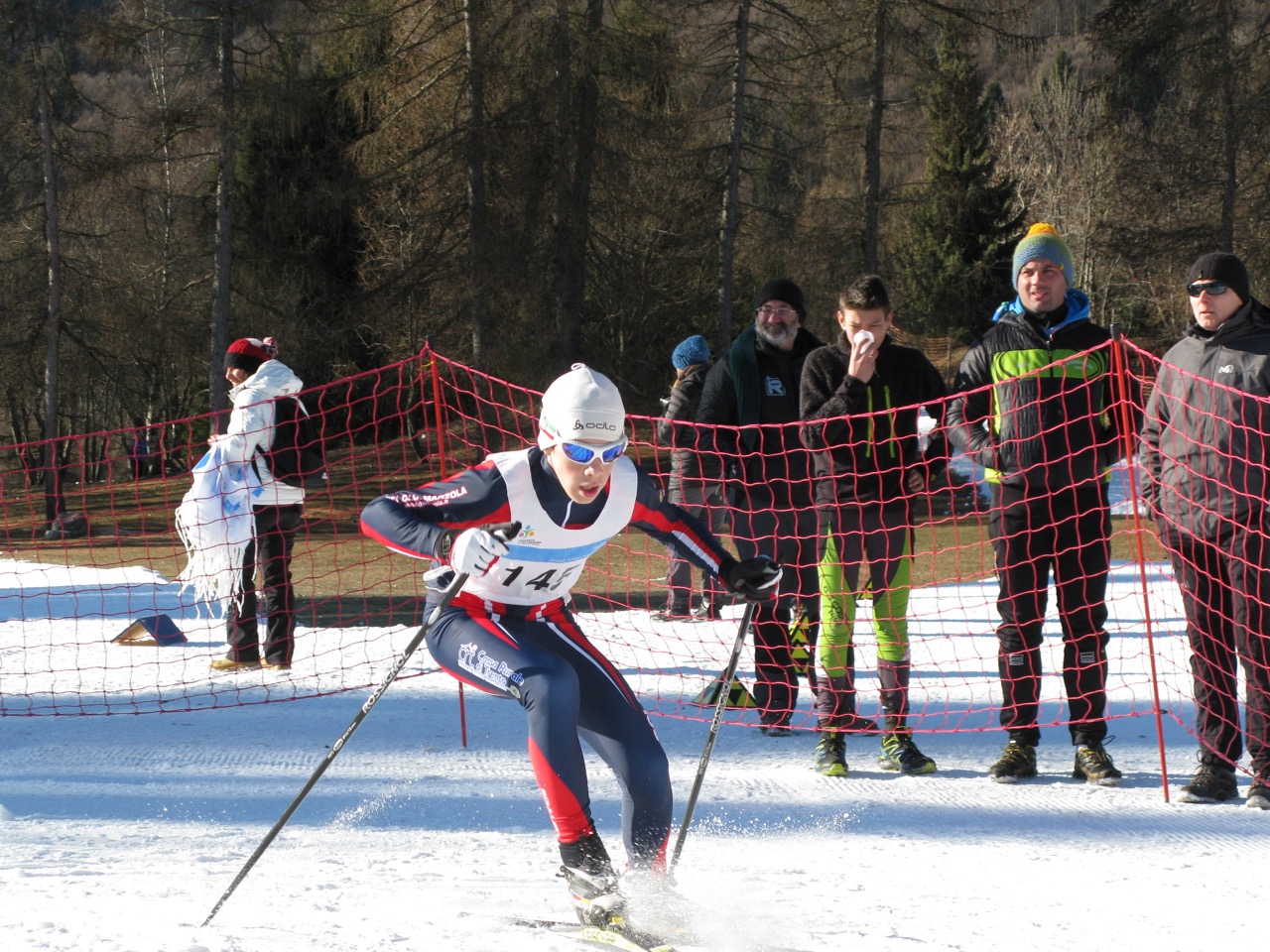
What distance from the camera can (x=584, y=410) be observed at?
10.9 feet

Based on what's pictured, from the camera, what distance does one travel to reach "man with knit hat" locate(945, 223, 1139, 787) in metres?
4.50

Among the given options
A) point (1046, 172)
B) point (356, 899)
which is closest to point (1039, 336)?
point (356, 899)

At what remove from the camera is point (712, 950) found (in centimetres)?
302

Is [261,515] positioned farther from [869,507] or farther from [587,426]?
[587,426]

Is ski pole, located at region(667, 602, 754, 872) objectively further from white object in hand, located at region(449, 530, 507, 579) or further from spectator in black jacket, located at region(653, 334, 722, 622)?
spectator in black jacket, located at region(653, 334, 722, 622)

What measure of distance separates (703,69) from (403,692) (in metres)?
16.2

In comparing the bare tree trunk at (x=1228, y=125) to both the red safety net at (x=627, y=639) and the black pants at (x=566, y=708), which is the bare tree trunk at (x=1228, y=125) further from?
the black pants at (x=566, y=708)

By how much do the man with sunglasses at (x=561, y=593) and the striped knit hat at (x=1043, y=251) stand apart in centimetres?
182

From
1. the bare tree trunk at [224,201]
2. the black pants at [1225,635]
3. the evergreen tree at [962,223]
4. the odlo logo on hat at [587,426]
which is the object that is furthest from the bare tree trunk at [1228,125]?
the odlo logo on hat at [587,426]

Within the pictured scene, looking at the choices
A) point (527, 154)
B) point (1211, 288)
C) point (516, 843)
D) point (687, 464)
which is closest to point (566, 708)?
point (516, 843)

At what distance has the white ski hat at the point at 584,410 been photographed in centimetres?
333

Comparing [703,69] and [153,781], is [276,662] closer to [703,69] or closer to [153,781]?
[153,781]

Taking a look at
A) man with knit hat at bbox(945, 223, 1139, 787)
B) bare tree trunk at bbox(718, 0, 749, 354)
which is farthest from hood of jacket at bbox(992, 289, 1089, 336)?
bare tree trunk at bbox(718, 0, 749, 354)

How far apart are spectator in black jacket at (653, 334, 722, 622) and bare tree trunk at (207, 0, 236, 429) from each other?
38.0 feet
